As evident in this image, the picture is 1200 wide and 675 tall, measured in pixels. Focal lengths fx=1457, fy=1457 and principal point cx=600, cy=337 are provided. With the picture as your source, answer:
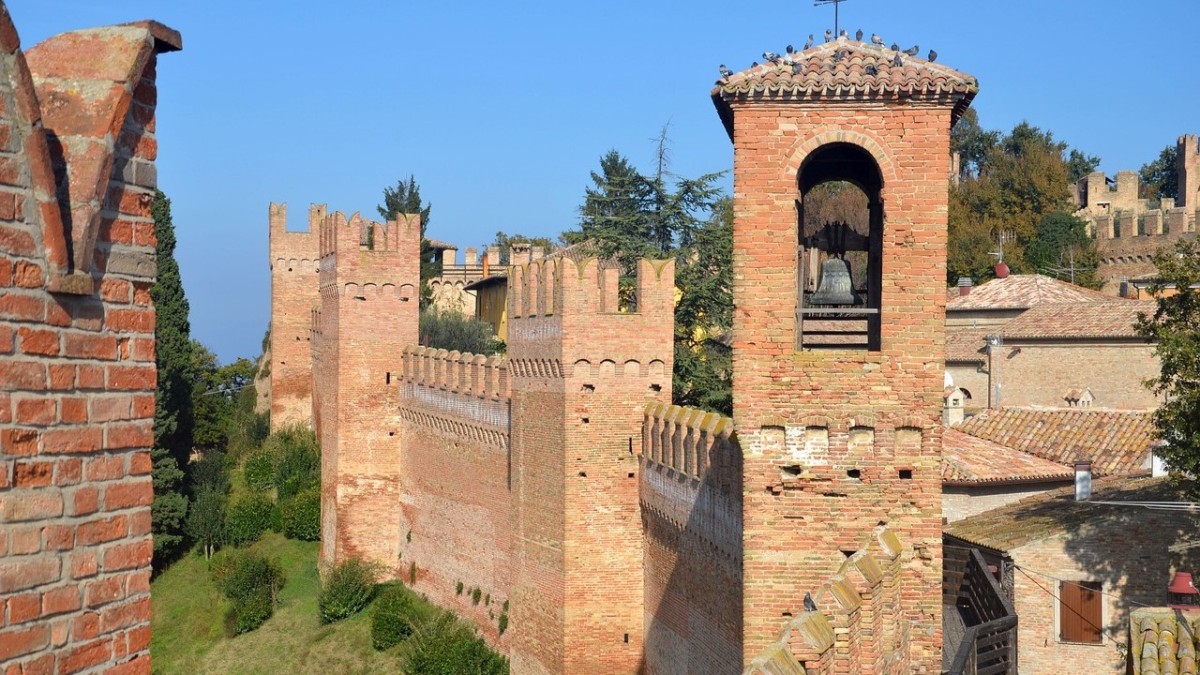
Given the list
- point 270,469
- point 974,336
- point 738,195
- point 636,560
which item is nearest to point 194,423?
point 270,469

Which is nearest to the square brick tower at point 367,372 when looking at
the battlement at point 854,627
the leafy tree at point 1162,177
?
the battlement at point 854,627

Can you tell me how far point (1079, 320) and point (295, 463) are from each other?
65.9 feet

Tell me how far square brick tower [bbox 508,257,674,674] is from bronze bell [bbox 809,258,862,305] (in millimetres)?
6600

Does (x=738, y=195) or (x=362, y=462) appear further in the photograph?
(x=362, y=462)

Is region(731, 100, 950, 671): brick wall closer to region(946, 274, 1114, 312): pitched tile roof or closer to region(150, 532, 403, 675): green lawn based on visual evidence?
region(150, 532, 403, 675): green lawn

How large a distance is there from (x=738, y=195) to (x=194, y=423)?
111 feet

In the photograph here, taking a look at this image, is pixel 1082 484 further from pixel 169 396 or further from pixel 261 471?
pixel 169 396

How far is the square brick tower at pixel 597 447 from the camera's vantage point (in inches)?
780

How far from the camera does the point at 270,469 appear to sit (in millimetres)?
38281

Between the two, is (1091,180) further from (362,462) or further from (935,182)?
(935,182)

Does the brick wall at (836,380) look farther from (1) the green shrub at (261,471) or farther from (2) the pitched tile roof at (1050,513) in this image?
(1) the green shrub at (261,471)

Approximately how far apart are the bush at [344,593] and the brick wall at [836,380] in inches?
680

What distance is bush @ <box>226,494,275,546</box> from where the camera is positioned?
35.0m

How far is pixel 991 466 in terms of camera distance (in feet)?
88.2
